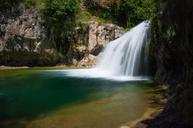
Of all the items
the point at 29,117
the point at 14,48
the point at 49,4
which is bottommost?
the point at 29,117

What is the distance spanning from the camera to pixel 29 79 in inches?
1042

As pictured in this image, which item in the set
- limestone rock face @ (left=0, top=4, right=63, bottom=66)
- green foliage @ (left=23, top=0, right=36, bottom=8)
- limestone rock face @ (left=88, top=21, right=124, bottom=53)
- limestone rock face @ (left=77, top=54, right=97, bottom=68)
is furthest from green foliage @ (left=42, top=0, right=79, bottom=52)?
limestone rock face @ (left=77, top=54, right=97, bottom=68)

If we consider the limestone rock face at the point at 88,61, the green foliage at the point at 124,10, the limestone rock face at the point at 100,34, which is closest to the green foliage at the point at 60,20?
the limestone rock face at the point at 100,34

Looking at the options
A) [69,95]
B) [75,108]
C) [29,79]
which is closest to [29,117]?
[75,108]

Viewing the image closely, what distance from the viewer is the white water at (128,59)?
2666 cm

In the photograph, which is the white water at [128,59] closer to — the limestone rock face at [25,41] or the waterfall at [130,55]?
the waterfall at [130,55]

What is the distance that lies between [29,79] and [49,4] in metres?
14.1

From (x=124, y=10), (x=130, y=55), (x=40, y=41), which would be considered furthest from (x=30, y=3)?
(x=130, y=55)

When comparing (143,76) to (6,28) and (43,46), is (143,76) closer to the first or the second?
(43,46)

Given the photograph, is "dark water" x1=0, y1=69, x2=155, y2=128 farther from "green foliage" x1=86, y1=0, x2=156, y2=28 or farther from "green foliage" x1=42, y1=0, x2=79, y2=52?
"green foliage" x1=86, y1=0, x2=156, y2=28

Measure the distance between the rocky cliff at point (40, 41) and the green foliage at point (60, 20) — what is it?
0.47 meters

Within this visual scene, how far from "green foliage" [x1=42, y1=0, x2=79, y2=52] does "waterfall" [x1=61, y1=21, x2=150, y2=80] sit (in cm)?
642

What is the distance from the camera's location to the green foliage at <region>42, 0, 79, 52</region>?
38250mm

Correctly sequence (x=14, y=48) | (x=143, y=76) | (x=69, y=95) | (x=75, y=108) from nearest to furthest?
(x=75, y=108)
(x=69, y=95)
(x=143, y=76)
(x=14, y=48)
